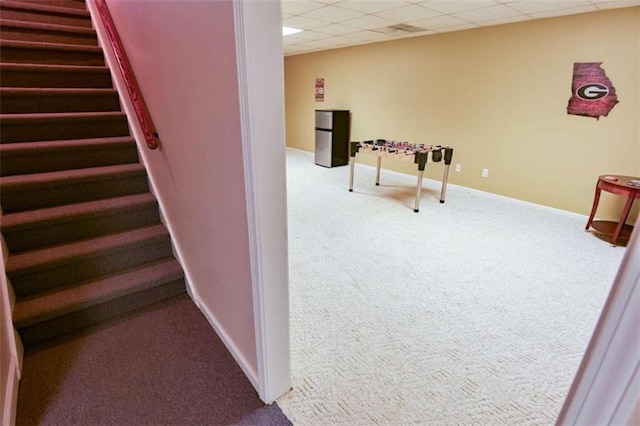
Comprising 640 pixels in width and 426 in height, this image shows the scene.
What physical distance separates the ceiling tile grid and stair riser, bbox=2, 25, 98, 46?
188 cm

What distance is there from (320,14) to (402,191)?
2.56 meters

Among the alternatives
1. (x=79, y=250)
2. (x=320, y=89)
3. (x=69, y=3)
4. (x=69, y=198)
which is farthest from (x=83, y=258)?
(x=320, y=89)

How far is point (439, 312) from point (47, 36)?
3867 millimetres

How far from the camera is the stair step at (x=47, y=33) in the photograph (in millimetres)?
2656

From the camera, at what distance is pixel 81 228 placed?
208 centimetres

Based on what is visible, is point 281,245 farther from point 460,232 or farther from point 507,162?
point 507,162

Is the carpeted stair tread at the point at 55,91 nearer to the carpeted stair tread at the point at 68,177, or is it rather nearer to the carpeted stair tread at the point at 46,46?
the carpeted stair tread at the point at 46,46

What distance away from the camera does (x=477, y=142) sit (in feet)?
14.8

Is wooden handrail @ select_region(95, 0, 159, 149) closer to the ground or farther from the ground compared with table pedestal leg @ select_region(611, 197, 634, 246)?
farther from the ground

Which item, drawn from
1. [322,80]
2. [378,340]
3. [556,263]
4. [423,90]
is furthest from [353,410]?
[322,80]

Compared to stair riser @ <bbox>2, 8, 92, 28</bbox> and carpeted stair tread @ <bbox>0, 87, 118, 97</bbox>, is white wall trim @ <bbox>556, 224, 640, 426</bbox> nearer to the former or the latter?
carpeted stair tread @ <bbox>0, 87, 118, 97</bbox>

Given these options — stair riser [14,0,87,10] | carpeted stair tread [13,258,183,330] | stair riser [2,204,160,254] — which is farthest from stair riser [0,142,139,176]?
stair riser [14,0,87,10]

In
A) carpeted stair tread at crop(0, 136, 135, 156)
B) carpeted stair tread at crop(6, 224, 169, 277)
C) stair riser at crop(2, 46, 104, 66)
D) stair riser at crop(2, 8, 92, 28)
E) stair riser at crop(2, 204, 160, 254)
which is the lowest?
carpeted stair tread at crop(6, 224, 169, 277)

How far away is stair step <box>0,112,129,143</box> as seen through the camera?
2.17m
